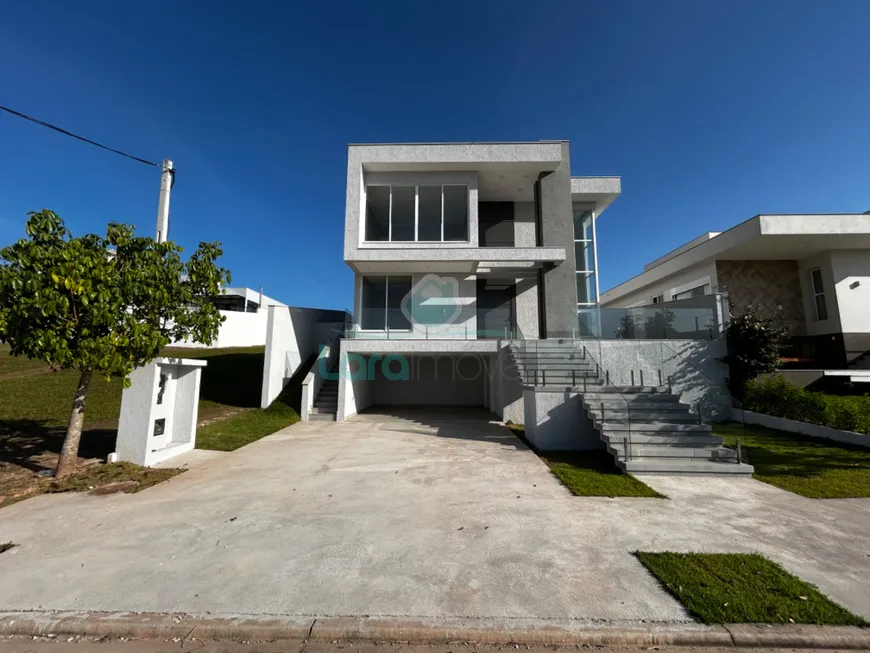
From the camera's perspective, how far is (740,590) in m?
3.02

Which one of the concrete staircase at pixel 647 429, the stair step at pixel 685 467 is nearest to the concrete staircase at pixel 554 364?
the concrete staircase at pixel 647 429

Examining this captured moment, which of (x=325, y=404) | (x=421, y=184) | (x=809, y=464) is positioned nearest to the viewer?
(x=809, y=464)

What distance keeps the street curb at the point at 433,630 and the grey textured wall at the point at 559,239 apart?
12.0m

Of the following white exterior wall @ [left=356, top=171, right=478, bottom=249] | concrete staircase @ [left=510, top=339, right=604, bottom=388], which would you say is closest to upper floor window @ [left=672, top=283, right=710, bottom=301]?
concrete staircase @ [left=510, top=339, right=604, bottom=388]

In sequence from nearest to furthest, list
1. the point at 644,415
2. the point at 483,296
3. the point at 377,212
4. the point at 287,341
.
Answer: the point at 644,415, the point at 287,341, the point at 377,212, the point at 483,296

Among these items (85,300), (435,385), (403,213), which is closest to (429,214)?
(403,213)

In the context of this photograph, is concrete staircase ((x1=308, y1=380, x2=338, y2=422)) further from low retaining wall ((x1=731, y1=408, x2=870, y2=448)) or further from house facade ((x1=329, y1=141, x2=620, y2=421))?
low retaining wall ((x1=731, y1=408, x2=870, y2=448))

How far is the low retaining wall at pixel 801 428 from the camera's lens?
7.89m

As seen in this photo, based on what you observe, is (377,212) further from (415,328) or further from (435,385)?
(435,385)

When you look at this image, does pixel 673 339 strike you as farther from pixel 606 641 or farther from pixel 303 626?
pixel 303 626

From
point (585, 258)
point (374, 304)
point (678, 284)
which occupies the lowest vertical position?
point (374, 304)

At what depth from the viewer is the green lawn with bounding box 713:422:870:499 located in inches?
220

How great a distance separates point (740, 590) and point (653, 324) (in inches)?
412

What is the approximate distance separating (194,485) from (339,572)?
13.0 ft
